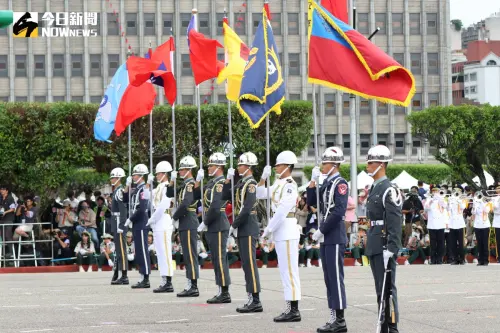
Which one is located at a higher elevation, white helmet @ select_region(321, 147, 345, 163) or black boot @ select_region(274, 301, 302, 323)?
white helmet @ select_region(321, 147, 345, 163)

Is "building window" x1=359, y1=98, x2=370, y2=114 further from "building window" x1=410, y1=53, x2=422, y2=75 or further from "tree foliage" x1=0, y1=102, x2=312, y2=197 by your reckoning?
"tree foliage" x1=0, y1=102, x2=312, y2=197

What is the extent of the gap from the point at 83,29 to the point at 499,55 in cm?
7091

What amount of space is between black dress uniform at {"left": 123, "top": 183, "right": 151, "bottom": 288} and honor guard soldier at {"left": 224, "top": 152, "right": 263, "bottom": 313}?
4.39 metres

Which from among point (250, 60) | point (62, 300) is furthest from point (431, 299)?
point (62, 300)

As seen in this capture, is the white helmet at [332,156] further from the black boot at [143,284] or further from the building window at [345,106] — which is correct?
the building window at [345,106]

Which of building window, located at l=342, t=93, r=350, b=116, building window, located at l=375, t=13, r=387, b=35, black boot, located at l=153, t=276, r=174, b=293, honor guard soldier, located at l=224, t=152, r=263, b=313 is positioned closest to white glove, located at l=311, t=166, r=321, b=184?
honor guard soldier, located at l=224, t=152, r=263, b=313

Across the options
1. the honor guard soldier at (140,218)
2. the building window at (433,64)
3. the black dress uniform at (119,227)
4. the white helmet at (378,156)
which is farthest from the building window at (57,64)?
the white helmet at (378,156)

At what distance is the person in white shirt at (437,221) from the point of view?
2823cm

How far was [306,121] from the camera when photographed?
133 feet

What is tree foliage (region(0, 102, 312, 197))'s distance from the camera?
35.4 metres

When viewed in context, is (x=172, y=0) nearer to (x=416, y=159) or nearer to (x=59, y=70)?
(x=59, y=70)

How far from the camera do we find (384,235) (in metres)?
12.0

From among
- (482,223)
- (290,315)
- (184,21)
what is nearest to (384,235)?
(290,315)

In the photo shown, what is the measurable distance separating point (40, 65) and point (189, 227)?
65.3 meters
